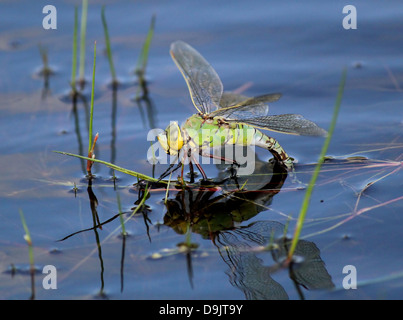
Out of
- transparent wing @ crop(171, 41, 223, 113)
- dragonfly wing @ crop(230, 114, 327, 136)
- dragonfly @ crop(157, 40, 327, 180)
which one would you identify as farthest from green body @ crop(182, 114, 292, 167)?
transparent wing @ crop(171, 41, 223, 113)

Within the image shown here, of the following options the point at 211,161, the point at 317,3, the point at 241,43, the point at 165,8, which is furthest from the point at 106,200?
the point at 317,3

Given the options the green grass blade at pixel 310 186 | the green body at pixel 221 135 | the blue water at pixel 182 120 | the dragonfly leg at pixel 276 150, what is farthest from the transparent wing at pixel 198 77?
the green grass blade at pixel 310 186

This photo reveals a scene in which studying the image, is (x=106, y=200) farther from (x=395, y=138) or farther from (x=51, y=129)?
(x=395, y=138)

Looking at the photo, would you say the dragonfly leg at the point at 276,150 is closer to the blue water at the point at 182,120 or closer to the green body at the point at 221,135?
the green body at the point at 221,135

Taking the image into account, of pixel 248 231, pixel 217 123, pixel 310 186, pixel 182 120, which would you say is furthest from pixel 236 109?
pixel 310 186

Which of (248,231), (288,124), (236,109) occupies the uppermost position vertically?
(236,109)

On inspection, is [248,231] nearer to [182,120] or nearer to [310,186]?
[310,186]
